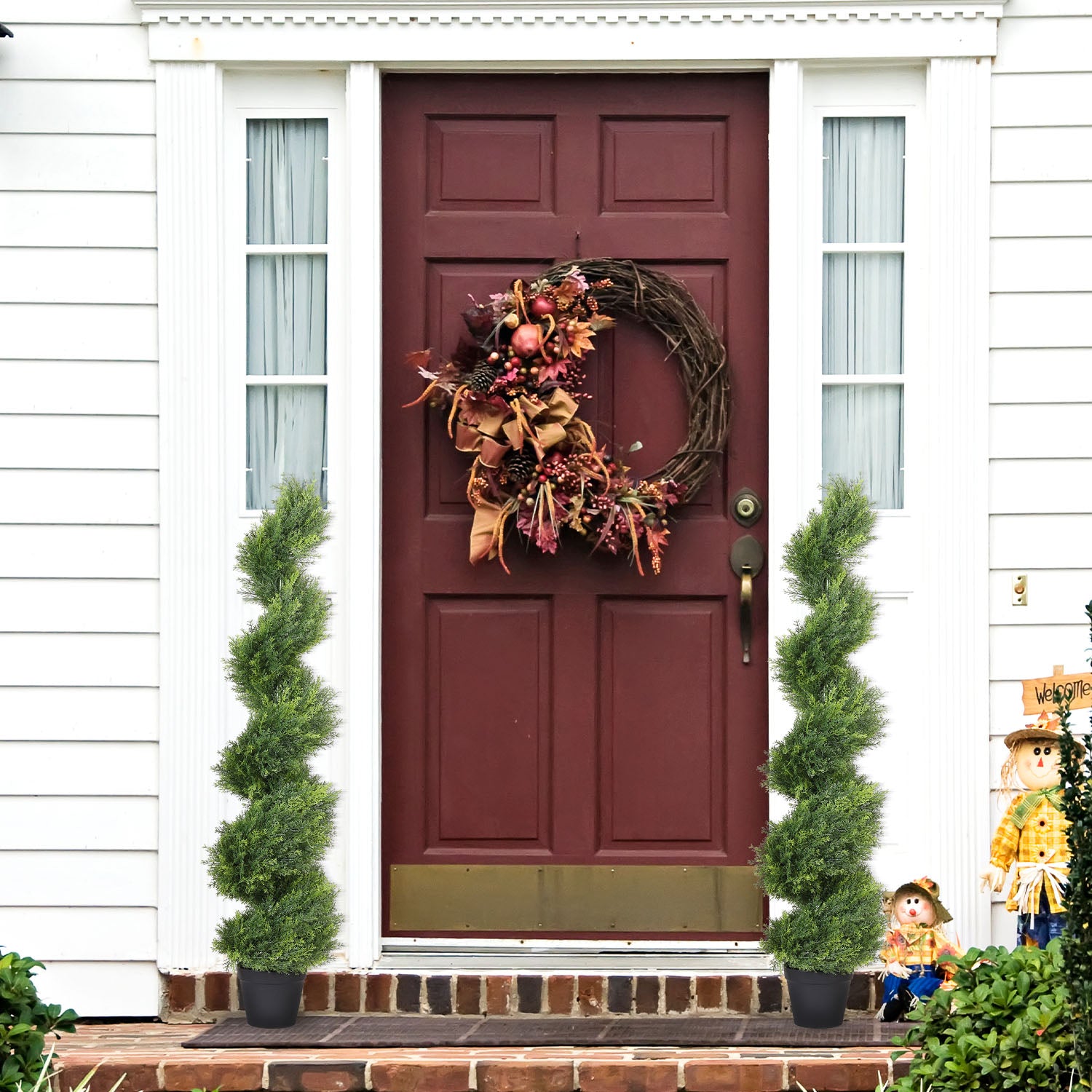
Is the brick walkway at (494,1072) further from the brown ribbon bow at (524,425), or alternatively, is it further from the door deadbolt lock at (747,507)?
the brown ribbon bow at (524,425)

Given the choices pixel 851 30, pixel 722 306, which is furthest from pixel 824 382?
pixel 851 30

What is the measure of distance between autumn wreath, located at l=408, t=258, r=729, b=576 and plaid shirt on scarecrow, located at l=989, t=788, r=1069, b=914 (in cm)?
117

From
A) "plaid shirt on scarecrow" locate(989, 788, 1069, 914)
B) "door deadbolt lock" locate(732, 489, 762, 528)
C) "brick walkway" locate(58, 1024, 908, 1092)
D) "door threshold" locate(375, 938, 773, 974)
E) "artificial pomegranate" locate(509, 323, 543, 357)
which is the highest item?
"artificial pomegranate" locate(509, 323, 543, 357)

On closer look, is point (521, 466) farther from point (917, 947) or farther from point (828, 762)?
point (917, 947)

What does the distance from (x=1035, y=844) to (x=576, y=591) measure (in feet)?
4.59

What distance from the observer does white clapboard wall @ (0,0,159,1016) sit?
4043 millimetres

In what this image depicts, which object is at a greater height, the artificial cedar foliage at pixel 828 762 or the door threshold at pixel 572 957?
the artificial cedar foliage at pixel 828 762

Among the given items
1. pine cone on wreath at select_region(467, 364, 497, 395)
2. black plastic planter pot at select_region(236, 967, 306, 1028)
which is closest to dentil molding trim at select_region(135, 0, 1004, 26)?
pine cone on wreath at select_region(467, 364, 497, 395)

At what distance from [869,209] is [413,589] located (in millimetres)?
1688

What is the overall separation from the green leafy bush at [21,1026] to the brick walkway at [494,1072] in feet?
1.20

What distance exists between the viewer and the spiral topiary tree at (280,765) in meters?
3.82

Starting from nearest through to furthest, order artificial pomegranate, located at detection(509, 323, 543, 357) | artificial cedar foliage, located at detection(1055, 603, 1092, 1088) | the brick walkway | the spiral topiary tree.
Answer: artificial cedar foliage, located at detection(1055, 603, 1092, 1088)
the brick walkway
the spiral topiary tree
artificial pomegranate, located at detection(509, 323, 543, 357)

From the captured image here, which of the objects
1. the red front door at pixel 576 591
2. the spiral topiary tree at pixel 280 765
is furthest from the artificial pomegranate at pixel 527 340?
the spiral topiary tree at pixel 280 765

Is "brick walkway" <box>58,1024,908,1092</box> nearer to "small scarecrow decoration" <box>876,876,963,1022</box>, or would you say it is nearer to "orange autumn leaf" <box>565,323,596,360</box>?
"small scarecrow decoration" <box>876,876,963,1022</box>
